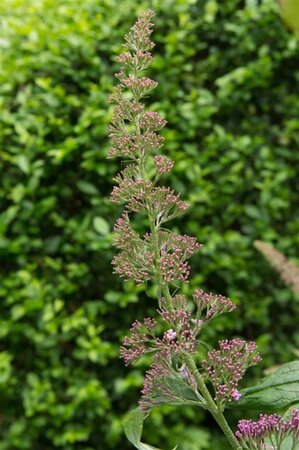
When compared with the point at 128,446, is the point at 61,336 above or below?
above

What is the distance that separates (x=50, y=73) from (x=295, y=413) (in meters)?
2.71

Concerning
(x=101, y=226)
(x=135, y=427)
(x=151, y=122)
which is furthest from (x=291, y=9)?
(x=101, y=226)

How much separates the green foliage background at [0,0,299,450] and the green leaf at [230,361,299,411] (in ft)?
6.77

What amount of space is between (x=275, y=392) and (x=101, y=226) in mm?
2123

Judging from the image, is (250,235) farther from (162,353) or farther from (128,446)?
(162,353)

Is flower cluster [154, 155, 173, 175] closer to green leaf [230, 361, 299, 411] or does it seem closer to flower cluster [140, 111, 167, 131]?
flower cluster [140, 111, 167, 131]

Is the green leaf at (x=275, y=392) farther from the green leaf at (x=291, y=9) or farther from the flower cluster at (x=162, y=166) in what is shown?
the green leaf at (x=291, y=9)

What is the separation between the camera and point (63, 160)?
3225 mm

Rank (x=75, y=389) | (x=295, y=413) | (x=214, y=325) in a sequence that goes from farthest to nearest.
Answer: (x=214, y=325) → (x=75, y=389) → (x=295, y=413)

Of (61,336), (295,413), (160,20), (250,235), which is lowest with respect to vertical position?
(61,336)

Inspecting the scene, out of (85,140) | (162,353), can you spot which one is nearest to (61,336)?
(85,140)

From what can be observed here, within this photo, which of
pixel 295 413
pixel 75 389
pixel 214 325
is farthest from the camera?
pixel 214 325

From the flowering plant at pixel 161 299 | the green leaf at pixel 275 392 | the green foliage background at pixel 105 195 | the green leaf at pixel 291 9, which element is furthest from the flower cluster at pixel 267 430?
the green foliage background at pixel 105 195

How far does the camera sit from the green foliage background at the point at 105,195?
3.12 metres
